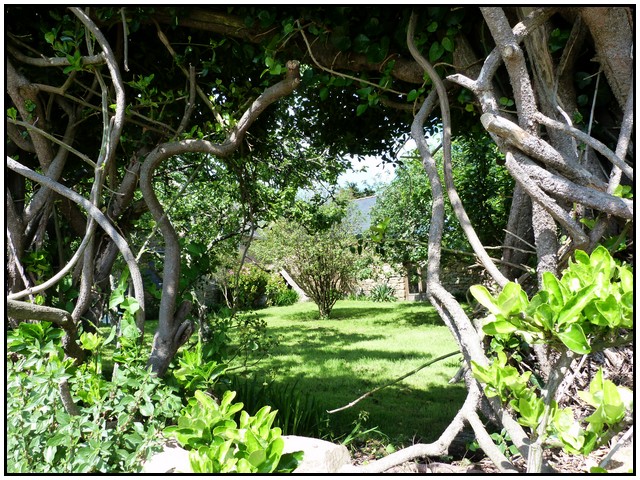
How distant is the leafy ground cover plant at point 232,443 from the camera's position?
1233mm

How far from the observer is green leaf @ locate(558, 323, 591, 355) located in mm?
1124

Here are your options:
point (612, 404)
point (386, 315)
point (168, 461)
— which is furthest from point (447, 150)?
point (386, 315)

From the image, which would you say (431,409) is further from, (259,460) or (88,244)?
(259,460)

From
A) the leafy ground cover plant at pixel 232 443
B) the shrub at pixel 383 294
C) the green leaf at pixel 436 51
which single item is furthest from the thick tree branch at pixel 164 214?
the shrub at pixel 383 294

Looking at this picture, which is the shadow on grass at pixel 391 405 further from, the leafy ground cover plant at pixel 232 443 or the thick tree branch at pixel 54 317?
the leafy ground cover plant at pixel 232 443

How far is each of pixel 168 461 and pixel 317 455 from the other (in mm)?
647

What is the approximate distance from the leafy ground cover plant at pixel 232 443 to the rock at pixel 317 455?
90 cm

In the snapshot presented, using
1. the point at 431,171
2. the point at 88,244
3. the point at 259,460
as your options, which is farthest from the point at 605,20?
the point at 88,244

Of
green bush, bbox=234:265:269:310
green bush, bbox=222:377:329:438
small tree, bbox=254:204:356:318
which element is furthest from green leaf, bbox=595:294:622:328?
green bush, bbox=234:265:269:310

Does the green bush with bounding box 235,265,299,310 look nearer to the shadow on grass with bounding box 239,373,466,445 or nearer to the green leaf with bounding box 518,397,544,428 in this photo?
the shadow on grass with bounding box 239,373,466,445

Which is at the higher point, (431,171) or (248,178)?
(248,178)

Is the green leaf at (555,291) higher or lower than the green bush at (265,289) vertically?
higher

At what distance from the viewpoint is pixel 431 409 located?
4695 mm

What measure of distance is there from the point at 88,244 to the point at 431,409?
3358mm
